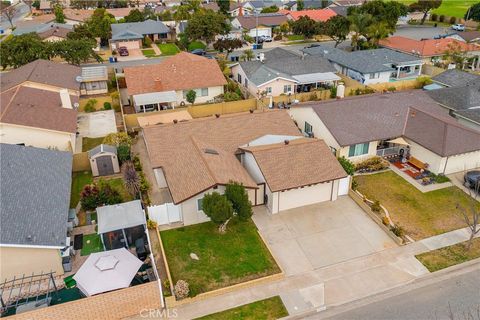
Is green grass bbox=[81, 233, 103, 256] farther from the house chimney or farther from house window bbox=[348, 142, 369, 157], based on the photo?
house window bbox=[348, 142, 369, 157]

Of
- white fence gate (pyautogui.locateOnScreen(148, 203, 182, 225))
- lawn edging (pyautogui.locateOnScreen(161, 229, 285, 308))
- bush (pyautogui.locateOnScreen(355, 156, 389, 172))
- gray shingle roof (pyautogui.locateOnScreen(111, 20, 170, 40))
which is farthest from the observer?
gray shingle roof (pyautogui.locateOnScreen(111, 20, 170, 40))

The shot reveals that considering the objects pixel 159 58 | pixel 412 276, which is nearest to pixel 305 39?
pixel 159 58

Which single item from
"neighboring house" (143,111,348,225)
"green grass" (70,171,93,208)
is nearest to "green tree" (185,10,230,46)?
"neighboring house" (143,111,348,225)

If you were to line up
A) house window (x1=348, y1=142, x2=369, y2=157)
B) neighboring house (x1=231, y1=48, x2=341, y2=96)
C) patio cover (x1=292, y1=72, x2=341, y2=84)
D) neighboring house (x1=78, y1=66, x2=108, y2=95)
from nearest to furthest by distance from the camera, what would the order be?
1. house window (x1=348, y1=142, x2=369, y2=157)
2. neighboring house (x1=231, y1=48, x2=341, y2=96)
3. patio cover (x1=292, y1=72, x2=341, y2=84)
4. neighboring house (x1=78, y1=66, x2=108, y2=95)

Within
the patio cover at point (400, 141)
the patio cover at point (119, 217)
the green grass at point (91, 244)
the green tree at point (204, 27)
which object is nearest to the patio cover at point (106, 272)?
the patio cover at point (119, 217)

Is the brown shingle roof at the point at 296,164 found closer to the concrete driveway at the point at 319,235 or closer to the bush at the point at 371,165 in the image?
the concrete driveway at the point at 319,235

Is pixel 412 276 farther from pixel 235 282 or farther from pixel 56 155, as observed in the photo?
pixel 56 155
